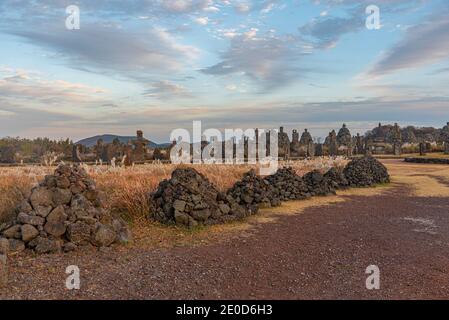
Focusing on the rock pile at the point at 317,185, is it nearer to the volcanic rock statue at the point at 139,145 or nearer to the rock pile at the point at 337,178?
the rock pile at the point at 337,178

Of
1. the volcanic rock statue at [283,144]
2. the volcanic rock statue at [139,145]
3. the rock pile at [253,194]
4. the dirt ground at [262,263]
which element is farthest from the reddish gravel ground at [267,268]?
the volcanic rock statue at [283,144]

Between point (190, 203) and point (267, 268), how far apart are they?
12.5 feet

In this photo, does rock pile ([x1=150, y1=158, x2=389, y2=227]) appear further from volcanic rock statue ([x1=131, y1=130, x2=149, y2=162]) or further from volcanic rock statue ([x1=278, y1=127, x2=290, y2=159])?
volcanic rock statue ([x1=278, y1=127, x2=290, y2=159])

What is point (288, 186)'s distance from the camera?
49.3 ft

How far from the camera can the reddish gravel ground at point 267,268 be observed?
556cm

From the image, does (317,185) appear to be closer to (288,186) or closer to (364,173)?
(288,186)

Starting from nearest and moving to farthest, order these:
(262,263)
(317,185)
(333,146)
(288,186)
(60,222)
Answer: (262,263), (60,222), (288,186), (317,185), (333,146)

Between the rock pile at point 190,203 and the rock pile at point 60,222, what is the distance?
5.43ft

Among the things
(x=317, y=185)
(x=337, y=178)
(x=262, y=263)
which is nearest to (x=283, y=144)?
(x=337, y=178)

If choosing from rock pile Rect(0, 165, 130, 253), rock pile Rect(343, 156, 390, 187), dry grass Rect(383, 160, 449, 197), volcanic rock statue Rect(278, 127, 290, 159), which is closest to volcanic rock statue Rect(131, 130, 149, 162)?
volcanic rock statue Rect(278, 127, 290, 159)

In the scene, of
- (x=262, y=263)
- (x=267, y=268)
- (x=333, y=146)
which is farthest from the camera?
(x=333, y=146)
